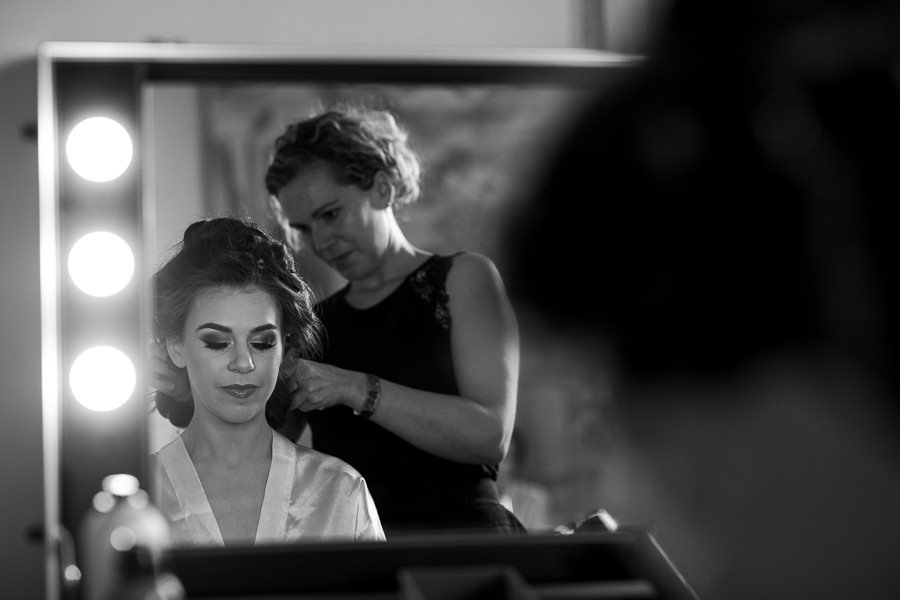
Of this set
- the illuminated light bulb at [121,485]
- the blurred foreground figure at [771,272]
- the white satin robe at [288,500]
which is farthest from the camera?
the white satin robe at [288,500]

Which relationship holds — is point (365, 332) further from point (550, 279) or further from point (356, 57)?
point (356, 57)

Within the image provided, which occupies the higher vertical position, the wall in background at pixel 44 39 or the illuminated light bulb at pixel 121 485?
the wall in background at pixel 44 39

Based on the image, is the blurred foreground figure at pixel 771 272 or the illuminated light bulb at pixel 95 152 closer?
the blurred foreground figure at pixel 771 272

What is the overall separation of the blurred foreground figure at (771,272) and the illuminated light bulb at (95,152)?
528 mm

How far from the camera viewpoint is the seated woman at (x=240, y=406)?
3.60 feet

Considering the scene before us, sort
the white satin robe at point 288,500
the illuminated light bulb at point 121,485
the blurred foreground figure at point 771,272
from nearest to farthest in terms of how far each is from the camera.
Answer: the blurred foreground figure at point 771,272, the illuminated light bulb at point 121,485, the white satin robe at point 288,500

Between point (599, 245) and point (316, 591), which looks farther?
point (316, 591)

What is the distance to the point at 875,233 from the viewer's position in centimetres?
79

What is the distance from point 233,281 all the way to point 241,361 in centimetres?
9

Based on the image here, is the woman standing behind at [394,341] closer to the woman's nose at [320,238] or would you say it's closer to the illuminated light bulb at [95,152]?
the woman's nose at [320,238]

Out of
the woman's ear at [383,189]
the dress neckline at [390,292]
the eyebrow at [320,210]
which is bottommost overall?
the dress neckline at [390,292]

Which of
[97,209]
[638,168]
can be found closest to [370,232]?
[97,209]

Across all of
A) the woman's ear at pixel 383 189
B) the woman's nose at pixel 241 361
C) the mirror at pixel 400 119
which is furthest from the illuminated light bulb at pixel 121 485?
the woman's ear at pixel 383 189

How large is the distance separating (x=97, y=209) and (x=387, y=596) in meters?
0.52
